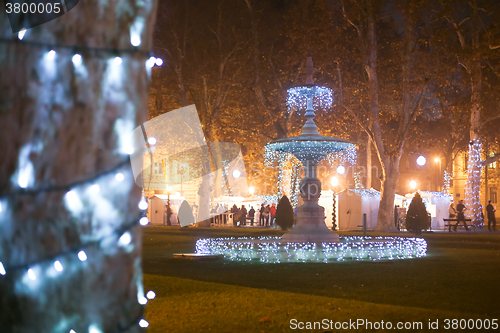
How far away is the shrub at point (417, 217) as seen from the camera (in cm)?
2452

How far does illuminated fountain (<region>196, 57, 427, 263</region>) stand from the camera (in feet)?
45.4

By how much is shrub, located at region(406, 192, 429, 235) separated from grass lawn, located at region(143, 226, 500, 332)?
39.0 ft

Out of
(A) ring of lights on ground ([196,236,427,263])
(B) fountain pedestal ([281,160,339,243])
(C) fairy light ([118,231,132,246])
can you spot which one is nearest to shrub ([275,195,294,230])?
(B) fountain pedestal ([281,160,339,243])

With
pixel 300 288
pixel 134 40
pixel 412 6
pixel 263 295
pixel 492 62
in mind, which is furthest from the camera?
pixel 492 62

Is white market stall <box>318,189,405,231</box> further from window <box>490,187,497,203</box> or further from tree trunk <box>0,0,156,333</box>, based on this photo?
window <box>490,187,497,203</box>

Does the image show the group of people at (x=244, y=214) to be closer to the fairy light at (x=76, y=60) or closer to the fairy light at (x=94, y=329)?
the fairy light at (x=94, y=329)

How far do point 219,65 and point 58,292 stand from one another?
3226cm

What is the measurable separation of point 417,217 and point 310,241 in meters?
10.1

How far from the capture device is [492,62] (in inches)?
1245

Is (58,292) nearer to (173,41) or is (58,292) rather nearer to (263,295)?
(263,295)

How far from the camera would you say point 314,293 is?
A: 7.94 m

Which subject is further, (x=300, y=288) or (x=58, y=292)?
(x=300, y=288)

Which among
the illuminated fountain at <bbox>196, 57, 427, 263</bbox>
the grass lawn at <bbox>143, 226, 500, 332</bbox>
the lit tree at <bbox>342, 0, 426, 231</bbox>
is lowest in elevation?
the grass lawn at <bbox>143, 226, 500, 332</bbox>

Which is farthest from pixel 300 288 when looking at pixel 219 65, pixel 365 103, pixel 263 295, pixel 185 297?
pixel 219 65
